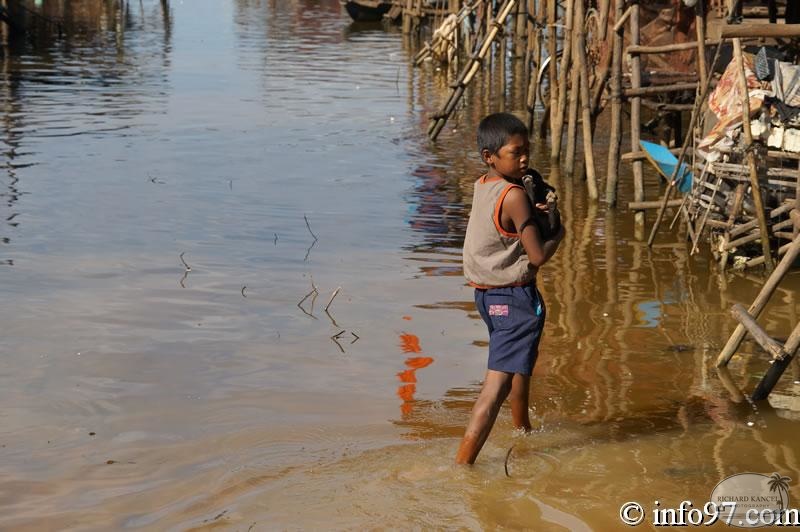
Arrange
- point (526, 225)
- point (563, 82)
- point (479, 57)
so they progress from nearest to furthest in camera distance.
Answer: point (526, 225), point (563, 82), point (479, 57)

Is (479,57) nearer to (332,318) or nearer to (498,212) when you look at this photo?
(332,318)

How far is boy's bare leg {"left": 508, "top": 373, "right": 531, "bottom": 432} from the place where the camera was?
444cm

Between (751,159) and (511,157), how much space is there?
10.7ft

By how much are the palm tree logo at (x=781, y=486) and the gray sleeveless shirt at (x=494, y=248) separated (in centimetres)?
119

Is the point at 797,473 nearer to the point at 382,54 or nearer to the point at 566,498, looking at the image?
the point at 566,498

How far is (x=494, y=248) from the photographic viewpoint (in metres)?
4.20

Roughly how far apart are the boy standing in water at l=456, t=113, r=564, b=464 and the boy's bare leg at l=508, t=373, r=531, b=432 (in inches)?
6.0

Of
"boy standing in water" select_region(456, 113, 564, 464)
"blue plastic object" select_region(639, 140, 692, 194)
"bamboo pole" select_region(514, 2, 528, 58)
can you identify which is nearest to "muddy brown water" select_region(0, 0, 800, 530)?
"boy standing in water" select_region(456, 113, 564, 464)

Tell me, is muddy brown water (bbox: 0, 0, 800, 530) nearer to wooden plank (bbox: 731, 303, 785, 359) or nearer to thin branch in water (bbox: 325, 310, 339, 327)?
thin branch in water (bbox: 325, 310, 339, 327)

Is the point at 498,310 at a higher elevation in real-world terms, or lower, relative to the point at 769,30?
lower

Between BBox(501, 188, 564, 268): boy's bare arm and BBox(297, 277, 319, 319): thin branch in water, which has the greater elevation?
BBox(501, 188, 564, 268): boy's bare arm

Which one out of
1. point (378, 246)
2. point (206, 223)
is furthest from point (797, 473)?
point (206, 223)

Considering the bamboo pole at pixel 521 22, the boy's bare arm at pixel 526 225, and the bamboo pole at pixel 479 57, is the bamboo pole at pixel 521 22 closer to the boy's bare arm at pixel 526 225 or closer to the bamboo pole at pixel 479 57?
the bamboo pole at pixel 479 57

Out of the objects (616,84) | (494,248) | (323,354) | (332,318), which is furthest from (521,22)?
(494,248)
